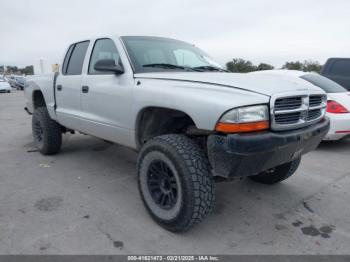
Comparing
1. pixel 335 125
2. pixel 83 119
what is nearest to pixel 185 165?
pixel 83 119

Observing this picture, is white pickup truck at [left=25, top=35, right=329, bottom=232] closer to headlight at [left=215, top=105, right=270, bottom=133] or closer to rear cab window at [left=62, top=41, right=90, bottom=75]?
headlight at [left=215, top=105, right=270, bottom=133]

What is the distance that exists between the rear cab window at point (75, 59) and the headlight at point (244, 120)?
8.36 ft

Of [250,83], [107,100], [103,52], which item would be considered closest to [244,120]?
[250,83]

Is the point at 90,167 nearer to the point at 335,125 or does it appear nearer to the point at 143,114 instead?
the point at 143,114

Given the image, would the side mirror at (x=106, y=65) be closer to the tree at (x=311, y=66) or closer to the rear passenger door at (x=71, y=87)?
the rear passenger door at (x=71, y=87)

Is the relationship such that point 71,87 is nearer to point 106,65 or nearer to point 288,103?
point 106,65

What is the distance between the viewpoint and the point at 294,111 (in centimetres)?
Result: 249

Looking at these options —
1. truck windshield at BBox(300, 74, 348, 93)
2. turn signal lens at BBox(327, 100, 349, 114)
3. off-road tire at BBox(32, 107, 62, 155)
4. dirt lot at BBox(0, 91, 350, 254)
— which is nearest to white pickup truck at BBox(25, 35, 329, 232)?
dirt lot at BBox(0, 91, 350, 254)

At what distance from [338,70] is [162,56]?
18.9 feet

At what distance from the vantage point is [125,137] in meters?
3.25

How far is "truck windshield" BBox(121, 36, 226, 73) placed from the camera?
3242 mm

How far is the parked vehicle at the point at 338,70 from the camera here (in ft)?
23.6

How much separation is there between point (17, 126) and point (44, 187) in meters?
5.15

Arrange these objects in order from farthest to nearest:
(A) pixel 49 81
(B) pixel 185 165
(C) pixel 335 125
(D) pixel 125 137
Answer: (C) pixel 335 125 < (A) pixel 49 81 < (D) pixel 125 137 < (B) pixel 185 165
